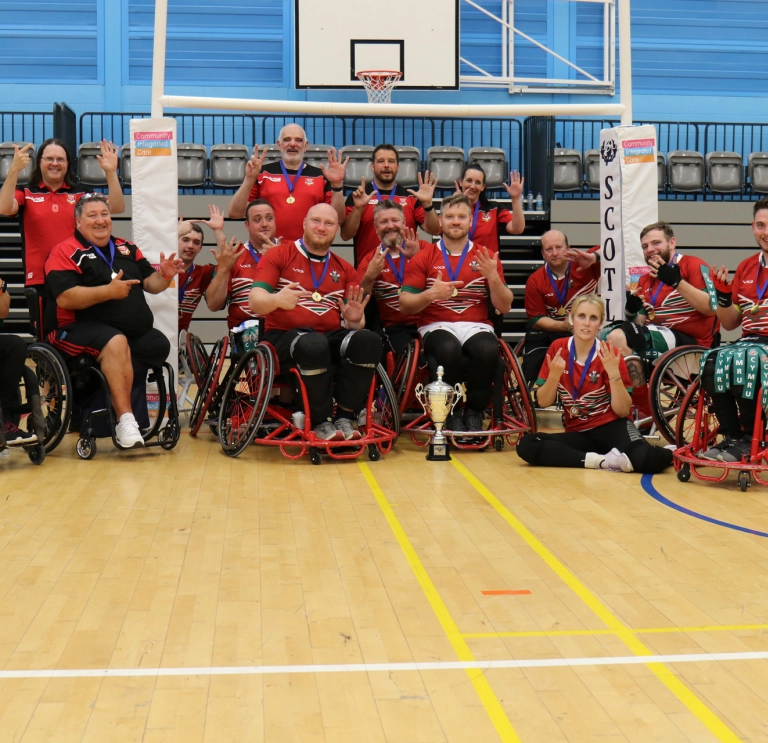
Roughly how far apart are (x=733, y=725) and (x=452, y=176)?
9176 millimetres

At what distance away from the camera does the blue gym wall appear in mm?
11938

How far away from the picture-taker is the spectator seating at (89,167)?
34.8 ft

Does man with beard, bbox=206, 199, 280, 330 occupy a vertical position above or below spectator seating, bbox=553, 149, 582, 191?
below

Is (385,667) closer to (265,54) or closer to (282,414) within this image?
(282,414)

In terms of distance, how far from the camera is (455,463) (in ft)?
16.8

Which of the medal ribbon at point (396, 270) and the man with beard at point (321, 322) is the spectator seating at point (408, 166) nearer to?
the medal ribbon at point (396, 270)

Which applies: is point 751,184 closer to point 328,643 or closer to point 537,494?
point 537,494

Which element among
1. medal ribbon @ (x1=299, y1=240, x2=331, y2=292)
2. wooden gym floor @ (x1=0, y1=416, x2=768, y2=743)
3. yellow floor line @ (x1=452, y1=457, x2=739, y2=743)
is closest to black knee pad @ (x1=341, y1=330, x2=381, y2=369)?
medal ribbon @ (x1=299, y1=240, x2=331, y2=292)

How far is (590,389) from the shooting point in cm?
489

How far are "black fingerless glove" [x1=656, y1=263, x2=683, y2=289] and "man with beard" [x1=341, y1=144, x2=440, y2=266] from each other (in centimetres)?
152

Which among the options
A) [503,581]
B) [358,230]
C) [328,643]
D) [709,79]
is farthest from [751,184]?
[328,643]

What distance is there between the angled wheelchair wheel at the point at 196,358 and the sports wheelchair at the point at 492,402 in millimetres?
1298

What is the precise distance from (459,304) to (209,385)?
1.52 meters

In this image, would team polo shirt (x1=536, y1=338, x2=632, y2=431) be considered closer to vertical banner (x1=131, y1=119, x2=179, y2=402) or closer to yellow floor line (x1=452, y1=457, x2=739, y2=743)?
yellow floor line (x1=452, y1=457, x2=739, y2=743)
